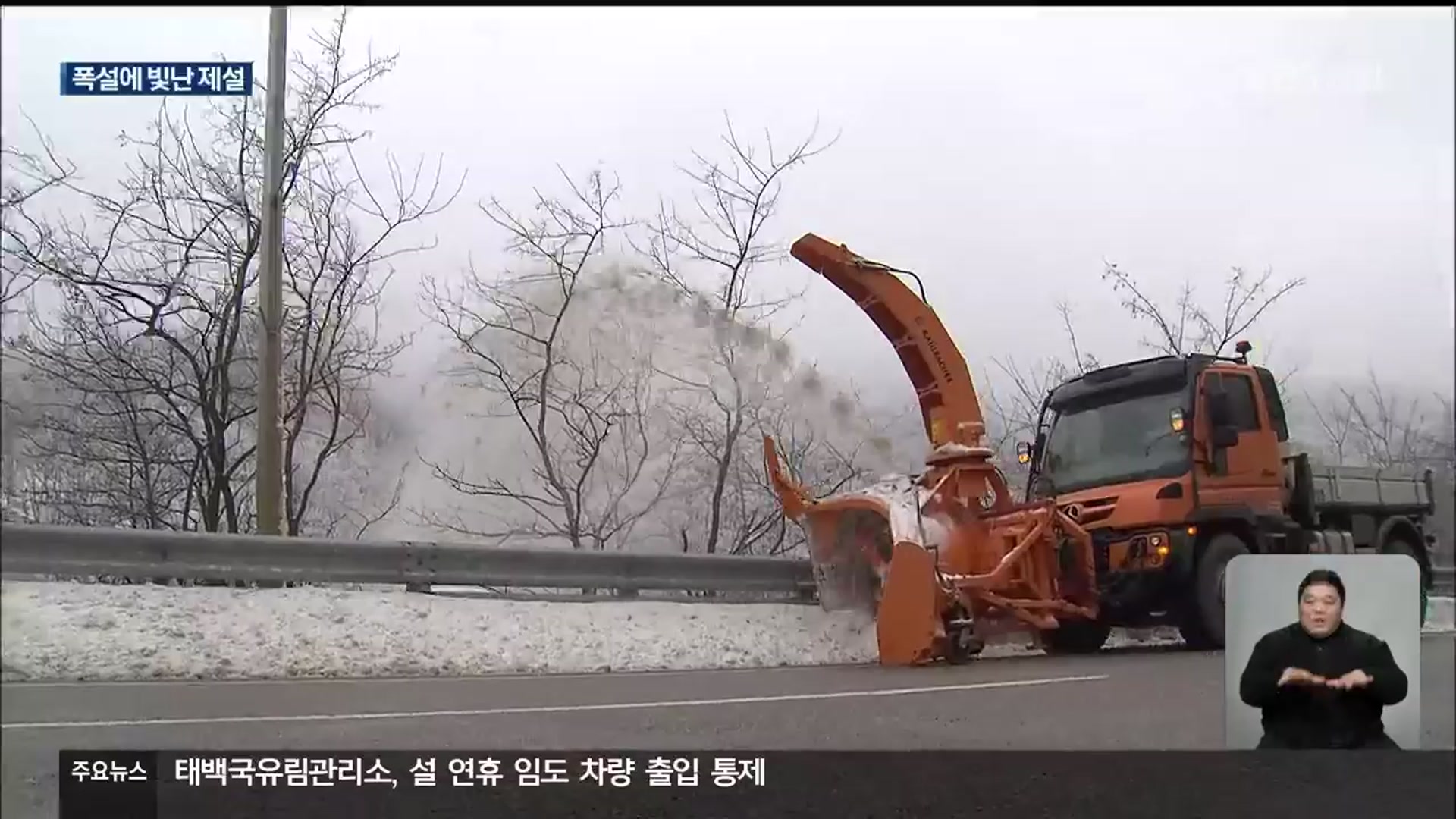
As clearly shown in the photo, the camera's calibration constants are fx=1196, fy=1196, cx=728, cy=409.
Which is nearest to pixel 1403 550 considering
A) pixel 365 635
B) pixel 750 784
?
pixel 750 784

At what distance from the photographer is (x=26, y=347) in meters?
2.62

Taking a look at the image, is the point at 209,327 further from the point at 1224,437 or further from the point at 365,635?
the point at 1224,437

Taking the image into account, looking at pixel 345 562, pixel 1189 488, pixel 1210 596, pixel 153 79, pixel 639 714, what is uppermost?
pixel 153 79

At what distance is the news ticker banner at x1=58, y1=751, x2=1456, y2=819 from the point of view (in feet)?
8.57

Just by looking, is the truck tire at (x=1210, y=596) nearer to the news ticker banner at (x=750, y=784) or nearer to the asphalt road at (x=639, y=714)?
the asphalt road at (x=639, y=714)

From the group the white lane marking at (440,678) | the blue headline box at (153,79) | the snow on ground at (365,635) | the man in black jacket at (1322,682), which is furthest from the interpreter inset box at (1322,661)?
the blue headline box at (153,79)

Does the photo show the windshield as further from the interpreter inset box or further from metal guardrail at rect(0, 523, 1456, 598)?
metal guardrail at rect(0, 523, 1456, 598)

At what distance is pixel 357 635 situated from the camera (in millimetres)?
2678

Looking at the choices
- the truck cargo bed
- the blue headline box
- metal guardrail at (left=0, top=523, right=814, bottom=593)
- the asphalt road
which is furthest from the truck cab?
the blue headline box

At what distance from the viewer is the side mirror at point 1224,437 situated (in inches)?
122

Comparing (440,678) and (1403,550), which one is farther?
(1403,550)

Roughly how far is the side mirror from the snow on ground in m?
0.53

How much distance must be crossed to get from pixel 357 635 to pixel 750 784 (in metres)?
0.95

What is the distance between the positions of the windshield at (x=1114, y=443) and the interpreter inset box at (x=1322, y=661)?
0.54m
